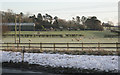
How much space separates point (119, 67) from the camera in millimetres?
7074

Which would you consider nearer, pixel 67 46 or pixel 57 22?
pixel 67 46

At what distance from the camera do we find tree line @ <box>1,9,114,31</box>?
33906 mm

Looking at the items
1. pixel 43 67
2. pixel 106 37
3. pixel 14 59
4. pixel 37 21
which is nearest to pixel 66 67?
pixel 43 67

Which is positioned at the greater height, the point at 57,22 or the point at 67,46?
the point at 57,22

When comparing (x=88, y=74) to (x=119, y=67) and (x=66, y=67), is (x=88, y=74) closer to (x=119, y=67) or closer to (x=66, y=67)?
(x=66, y=67)

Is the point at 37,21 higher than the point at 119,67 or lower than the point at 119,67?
higher

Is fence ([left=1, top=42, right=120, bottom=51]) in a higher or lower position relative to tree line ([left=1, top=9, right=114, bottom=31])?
lower

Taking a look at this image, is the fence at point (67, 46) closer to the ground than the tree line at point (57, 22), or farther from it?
closer to the ground

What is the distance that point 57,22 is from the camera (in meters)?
37.3

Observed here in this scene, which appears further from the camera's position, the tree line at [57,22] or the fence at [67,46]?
the tree line at [57,22]

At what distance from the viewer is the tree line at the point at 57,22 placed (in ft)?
111

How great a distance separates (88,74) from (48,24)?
112ft

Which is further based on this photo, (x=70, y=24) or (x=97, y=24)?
(x=70, y=24)

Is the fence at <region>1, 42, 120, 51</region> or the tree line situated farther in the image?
the tree line
